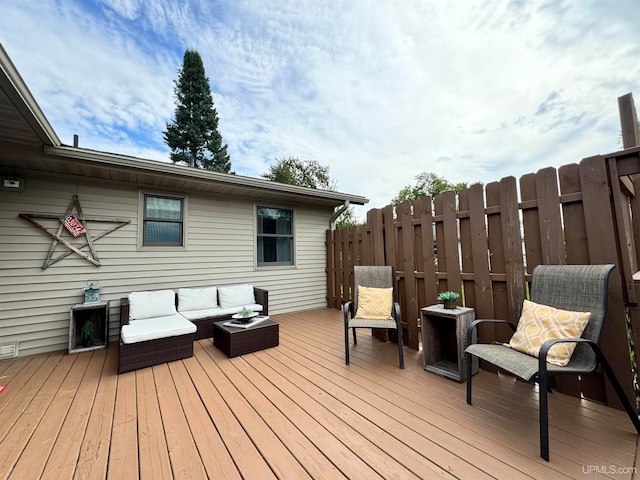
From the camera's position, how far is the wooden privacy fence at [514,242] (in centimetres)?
194

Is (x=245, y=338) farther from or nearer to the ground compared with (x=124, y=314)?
nearer to the ground

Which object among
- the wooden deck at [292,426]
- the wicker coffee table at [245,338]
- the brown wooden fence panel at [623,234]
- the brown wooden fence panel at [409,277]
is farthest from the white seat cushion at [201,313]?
the brown wooden fence panel at [623,234]

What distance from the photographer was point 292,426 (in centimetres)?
181

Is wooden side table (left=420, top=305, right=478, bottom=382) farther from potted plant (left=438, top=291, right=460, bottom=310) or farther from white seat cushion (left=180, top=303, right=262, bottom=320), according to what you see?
white seat cushion (left=180, top=303, right=262, bottom=320)

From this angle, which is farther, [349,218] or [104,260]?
[349,218]

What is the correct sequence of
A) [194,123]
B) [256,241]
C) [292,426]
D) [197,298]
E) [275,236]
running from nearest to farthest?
[292,426]
[197,298]
[256,241]
[275,236]
[194,123]

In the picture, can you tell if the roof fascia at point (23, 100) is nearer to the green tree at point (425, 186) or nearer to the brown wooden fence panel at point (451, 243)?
the brown wooden fence panel at point (451, 243)

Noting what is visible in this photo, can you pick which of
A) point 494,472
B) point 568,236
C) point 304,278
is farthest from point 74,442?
point 304,278

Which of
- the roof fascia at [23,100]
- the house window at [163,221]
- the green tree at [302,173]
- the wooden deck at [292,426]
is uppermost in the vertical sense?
the green tree at [302,173]

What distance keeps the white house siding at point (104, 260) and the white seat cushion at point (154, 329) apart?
108 centimetres

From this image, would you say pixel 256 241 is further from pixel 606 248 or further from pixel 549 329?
pixel 606 248

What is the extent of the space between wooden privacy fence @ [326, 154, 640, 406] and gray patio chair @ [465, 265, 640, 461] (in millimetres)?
243

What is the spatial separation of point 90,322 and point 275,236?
3.46 m

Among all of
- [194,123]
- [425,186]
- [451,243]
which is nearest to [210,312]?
[451,243]
